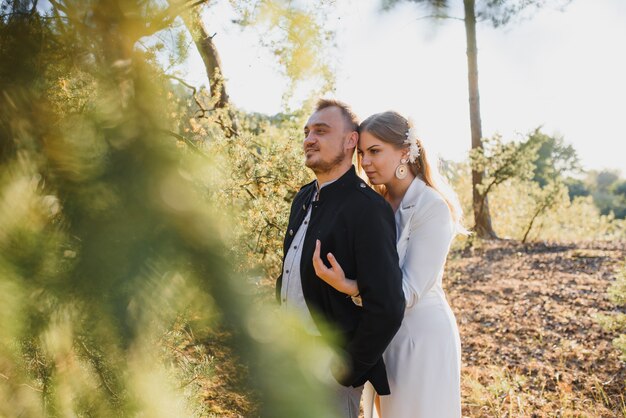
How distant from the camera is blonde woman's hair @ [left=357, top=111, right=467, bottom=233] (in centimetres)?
244

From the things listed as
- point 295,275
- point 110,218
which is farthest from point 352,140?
point 110,218

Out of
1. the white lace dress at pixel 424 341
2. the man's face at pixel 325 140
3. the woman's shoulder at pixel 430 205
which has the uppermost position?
the man's face at pixel 325 140

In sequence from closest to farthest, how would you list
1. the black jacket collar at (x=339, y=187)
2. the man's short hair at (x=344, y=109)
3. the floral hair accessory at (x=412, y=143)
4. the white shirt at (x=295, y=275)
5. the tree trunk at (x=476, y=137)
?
1. the white shirt at (x=295, y=275)
2. the black jacket collar at (x=339, y=187)
3. the man's short hair at (x=344, y=109)
4. the floral hair accessory at (x=412, y=143)
5. the tree trunk at (x=476, y=137)

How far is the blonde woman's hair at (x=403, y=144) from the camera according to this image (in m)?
2.44

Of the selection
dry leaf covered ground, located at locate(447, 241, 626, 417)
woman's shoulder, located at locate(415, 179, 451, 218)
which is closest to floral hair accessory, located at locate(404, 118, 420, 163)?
woman's shoulder, located at locate(415, 179, 451, 218)

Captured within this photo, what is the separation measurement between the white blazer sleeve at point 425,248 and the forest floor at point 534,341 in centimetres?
102

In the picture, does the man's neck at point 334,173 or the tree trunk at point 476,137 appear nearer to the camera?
the man's neck at point 334,173

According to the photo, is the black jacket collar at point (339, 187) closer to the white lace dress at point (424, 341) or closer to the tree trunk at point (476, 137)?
the white lace dress at point (424, 341)

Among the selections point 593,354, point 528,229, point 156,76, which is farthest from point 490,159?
point 156,76

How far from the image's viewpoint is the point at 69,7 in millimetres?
437

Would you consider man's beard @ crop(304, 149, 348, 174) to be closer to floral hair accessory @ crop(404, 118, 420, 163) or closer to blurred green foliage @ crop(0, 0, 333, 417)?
floral hair accessory @ crop(404, 118, 420, 163)

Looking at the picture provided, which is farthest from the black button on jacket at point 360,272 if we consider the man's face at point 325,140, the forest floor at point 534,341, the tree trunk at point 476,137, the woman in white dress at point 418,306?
the tree trunk at point 476,137

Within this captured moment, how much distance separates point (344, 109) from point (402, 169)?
598 mm

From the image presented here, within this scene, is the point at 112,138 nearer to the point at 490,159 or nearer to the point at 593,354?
the point at 593,354
